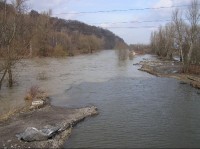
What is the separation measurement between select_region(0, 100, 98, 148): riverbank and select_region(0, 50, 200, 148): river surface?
1.91ft

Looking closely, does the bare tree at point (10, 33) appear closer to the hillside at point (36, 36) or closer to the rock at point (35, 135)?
the hillside at point (36, 36)

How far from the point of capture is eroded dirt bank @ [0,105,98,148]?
47.3ft

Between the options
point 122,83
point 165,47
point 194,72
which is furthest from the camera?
point 165,47

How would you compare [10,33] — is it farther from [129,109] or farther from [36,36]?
[36,36]

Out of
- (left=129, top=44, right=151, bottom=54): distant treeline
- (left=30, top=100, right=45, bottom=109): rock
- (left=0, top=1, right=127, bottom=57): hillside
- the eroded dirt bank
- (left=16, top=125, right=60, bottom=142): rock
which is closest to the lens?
the eroded dirt bank

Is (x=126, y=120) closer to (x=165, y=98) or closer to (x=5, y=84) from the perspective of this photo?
(x=165, y=98)

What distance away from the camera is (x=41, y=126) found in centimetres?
1686

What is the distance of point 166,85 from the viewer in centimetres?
3228

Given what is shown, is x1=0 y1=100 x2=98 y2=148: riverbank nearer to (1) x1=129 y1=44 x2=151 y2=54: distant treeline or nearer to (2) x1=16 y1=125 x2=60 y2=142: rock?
(2) x1=16 y1=125 x2=60 y2=142: rock

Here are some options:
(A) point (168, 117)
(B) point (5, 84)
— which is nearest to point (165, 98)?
(A) point (168, 117)

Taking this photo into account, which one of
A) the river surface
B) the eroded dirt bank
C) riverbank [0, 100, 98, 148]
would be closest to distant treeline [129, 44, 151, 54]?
the river surface

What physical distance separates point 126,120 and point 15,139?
6518 millimetres

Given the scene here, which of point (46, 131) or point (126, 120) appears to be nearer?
point (46, 131)

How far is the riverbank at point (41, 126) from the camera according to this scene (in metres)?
14.5
